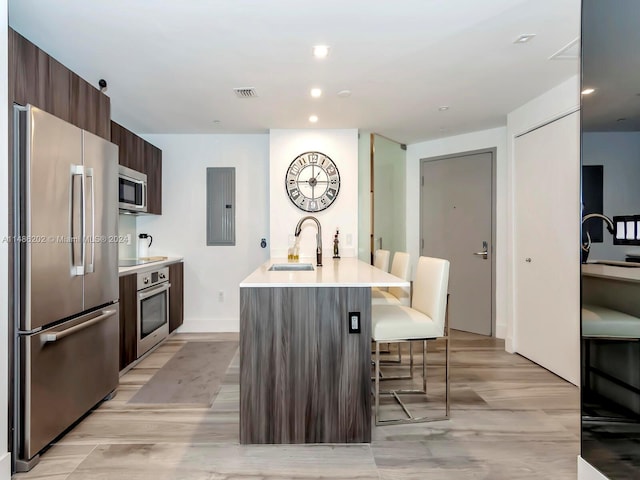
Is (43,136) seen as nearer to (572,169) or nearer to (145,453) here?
(145,453)

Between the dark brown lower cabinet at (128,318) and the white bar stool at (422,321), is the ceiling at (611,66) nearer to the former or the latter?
the white bar stool at (422,321)

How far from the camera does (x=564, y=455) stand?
1977mm

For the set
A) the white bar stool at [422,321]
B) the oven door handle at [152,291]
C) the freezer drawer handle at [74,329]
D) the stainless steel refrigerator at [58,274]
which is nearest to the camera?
the stainless steel refrigerator at [58,274]

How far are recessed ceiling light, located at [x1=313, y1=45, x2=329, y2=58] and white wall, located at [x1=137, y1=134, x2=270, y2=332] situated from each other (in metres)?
2.18

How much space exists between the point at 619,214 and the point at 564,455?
131 centimetres

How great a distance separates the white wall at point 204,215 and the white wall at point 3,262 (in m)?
2.80

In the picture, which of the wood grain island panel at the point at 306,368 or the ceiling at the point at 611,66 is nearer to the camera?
the ceiling at the point at 611,66

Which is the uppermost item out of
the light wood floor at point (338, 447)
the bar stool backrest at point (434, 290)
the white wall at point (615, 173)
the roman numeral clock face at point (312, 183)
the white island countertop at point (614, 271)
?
the roman numeral clock face at point (312, 183)

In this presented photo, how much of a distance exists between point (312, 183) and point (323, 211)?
0.33 meters

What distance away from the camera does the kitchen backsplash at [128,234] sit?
13.6 ft

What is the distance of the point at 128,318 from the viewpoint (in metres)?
3.14

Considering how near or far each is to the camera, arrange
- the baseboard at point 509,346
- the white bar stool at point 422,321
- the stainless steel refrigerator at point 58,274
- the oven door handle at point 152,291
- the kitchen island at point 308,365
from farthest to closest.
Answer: the baseboard at point 509,346 < the oven door handle at point 152,291 < the white bar stool at point 422,321 < the kitchen island at point 308,365 < the stainless steel refrigerator at point 58,274

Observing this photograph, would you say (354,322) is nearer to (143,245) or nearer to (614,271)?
(614,271)

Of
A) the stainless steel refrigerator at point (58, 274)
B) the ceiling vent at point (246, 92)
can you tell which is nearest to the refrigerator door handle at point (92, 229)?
the stainless steel refrigerator at point (58, 274)
